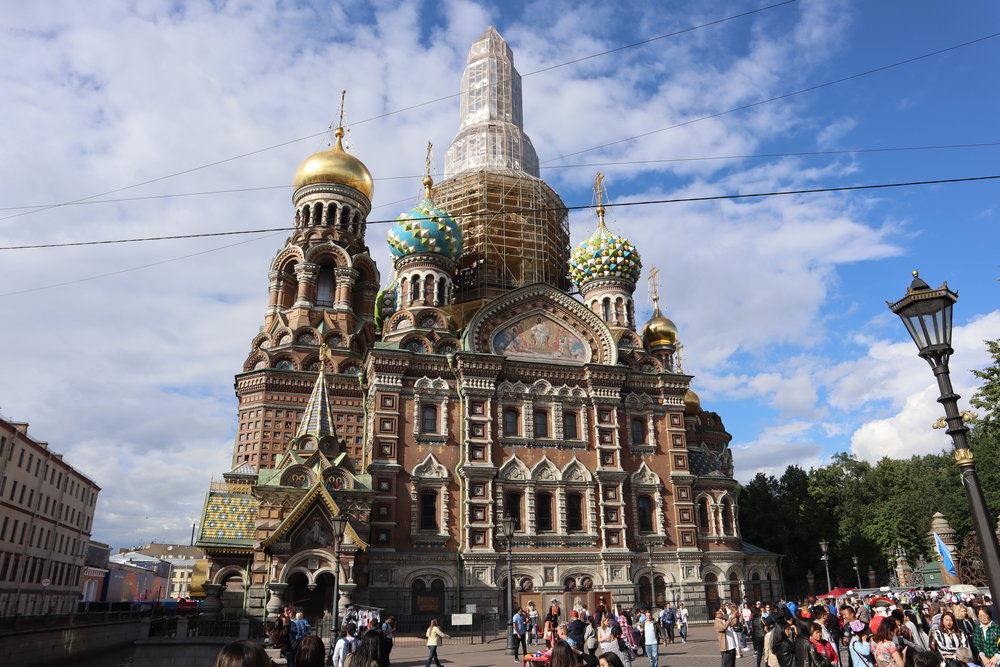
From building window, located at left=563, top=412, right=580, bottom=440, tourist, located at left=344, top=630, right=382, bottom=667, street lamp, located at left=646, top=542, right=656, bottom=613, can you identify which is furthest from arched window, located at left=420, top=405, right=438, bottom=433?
tourist, located at left=344, top=630, right=382, bottom=667

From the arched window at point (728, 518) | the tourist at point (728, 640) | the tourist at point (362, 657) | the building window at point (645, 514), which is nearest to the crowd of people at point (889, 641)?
the tourist at point (728, 640)

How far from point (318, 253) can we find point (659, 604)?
2318 cm

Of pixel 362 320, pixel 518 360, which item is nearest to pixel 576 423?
pixel 518 360

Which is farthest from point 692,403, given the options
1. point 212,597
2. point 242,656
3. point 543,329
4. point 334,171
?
point 242,656

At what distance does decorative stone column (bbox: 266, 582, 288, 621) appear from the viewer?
74.6 feet

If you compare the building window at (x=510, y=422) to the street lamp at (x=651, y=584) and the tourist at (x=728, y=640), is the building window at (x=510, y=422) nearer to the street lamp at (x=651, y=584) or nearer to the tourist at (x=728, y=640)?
the street lamp at (x=651, y=584)

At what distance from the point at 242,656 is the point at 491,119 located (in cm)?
4312

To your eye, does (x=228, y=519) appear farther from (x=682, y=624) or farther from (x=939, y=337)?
(x=939, y=337)

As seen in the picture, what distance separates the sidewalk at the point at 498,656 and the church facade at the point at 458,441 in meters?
4.70

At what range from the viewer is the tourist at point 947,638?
9875 mm

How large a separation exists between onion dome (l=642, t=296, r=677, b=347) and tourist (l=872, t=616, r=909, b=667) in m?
29.6

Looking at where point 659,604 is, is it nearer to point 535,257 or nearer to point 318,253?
point 535,257

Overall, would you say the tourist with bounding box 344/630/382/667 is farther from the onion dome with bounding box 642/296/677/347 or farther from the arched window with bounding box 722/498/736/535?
the onion dome with bounding box 642/296/677/347

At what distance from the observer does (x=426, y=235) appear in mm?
32938
